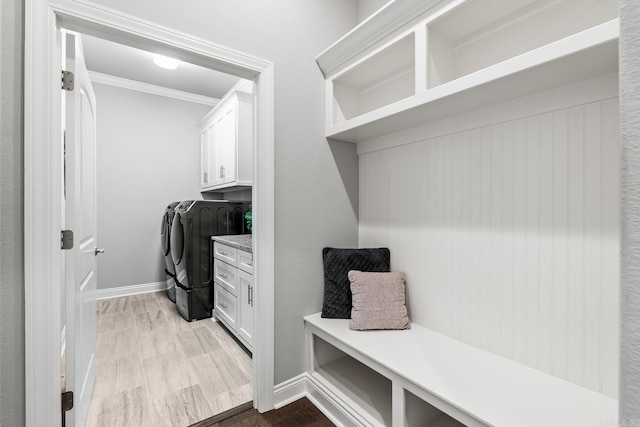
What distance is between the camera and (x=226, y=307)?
107 inches

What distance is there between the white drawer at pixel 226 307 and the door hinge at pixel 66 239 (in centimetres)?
140

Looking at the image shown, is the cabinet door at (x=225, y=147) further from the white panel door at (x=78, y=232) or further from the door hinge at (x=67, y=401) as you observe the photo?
the door hinge at (x=67, y=401)

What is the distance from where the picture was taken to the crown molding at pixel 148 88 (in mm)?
3568

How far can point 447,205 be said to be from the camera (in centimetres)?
162

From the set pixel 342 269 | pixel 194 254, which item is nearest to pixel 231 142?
pixel 194 254

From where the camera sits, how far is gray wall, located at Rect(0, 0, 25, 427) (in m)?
1.08

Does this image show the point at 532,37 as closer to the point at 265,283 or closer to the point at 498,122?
the point at 498,122

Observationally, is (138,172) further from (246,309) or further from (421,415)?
(421,415)

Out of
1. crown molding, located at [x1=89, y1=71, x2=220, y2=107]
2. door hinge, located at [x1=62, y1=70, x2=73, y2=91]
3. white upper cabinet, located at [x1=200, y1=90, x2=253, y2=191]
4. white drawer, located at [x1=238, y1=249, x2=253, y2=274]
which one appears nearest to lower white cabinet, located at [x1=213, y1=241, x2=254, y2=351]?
white drawer, located at [x1=238, y1=249, x2=253, y2=274]

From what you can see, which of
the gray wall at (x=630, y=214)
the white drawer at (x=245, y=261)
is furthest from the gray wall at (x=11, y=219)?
the gray wall at (x=630, y=214)

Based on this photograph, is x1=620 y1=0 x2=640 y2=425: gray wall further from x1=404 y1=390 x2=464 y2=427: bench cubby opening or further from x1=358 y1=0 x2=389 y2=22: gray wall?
x1=358 y1=0 x2=389 y2=22: gray wall

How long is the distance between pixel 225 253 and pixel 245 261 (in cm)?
51

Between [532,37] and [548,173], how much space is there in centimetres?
58

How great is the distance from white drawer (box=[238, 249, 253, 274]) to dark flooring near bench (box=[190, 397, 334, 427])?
2.84 feet
